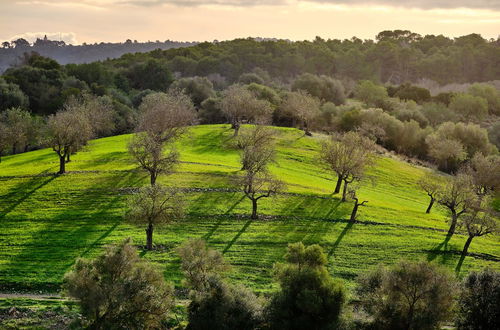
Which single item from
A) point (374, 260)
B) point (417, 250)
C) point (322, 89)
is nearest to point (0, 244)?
point (374, 260)

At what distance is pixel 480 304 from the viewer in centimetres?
4106

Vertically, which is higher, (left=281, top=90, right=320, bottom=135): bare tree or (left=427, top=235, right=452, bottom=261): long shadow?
(left=281, top=90, right=320, bottom=135): bare tree

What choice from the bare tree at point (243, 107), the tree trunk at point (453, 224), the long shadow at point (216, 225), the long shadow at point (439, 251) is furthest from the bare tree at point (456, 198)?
the bare tree at point (243, 107)

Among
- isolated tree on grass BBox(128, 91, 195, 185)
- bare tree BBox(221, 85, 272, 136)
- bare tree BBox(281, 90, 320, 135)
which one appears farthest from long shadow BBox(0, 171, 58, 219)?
bare tree BBox(281, 90, 320, 135)

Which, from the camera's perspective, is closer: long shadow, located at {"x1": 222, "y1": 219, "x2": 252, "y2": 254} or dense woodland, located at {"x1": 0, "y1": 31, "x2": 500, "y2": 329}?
dense woodland, located at {"x1": 0, "y1": 31, "x2": 500, "y2": 329}

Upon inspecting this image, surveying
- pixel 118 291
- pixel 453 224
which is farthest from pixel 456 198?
pixel 118 291

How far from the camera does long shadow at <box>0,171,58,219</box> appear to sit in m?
60.1

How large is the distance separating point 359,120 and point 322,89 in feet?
123

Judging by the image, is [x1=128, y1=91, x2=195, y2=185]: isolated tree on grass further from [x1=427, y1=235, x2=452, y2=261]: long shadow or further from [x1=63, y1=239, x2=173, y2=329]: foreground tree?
[x1=427, y1=235, x2=452, y2=261]: long shadow

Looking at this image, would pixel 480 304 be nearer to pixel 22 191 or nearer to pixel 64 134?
pixel 22 191

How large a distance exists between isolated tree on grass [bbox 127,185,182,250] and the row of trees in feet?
38.9

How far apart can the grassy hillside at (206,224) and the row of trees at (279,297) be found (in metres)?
7.71

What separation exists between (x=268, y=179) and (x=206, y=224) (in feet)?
36.5

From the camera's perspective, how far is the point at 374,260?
55438 mm
